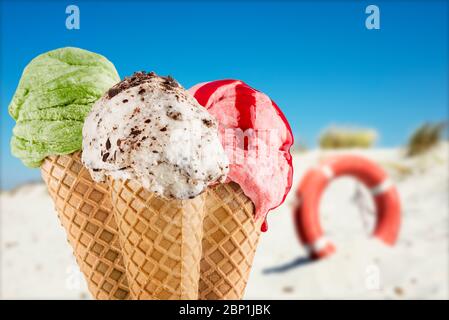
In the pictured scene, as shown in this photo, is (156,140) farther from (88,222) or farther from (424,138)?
(424,138)

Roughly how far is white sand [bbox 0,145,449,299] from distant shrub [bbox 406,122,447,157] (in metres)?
1.28

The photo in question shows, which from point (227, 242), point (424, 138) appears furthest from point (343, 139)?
point (227, 242)

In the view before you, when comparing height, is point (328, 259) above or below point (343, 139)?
below

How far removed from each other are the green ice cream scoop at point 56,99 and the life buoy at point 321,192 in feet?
13.5

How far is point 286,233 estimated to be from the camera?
22.0 feet

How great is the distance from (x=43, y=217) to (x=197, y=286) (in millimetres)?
5654

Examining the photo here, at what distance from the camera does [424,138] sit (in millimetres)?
9906

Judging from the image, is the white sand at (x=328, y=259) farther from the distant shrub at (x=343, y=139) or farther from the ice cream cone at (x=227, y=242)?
the distant shrub at (x=343, y=139)

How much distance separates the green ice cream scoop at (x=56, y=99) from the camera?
155 cm

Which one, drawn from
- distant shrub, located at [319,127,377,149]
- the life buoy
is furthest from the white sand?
distant shrub, located at [319,127,377,149]

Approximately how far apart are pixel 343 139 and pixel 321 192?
635cm

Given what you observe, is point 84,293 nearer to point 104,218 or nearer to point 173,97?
point 104,218

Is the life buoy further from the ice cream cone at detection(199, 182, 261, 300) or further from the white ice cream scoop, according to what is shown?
the white ice cream scoop
